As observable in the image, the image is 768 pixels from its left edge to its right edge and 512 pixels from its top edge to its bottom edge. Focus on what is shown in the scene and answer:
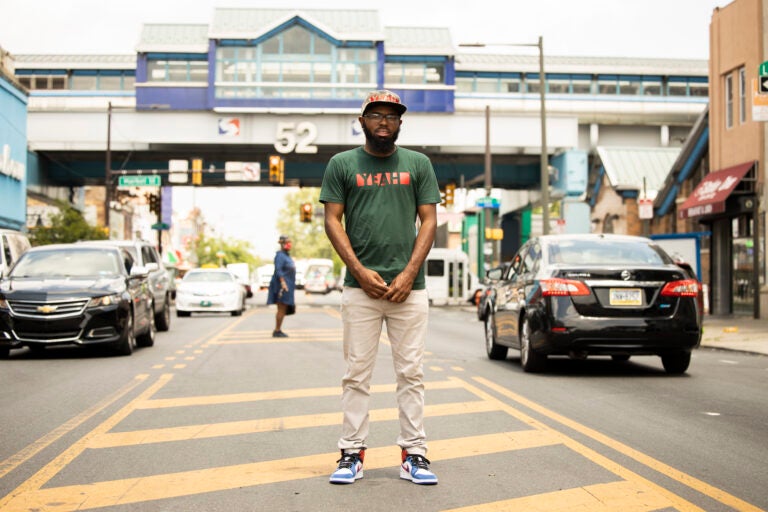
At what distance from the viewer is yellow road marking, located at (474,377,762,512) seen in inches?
209

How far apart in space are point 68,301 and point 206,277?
16364mm

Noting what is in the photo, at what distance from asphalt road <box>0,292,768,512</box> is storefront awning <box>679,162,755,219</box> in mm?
13469

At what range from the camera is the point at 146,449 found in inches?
273

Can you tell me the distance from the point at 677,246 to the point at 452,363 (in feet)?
38.6

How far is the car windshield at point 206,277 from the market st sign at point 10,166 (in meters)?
8.26

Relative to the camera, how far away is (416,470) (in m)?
5.67

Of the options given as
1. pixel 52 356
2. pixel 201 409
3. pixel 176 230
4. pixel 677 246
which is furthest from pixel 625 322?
pixel 176 230

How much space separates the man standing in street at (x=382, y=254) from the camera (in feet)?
18.7

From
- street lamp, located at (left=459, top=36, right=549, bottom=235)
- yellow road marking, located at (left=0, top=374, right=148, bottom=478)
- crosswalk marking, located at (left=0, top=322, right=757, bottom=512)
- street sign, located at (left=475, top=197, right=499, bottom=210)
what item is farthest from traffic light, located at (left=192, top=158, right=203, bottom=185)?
crosswalk marking, located at (left=0, top=322, right=757, bottom=512)

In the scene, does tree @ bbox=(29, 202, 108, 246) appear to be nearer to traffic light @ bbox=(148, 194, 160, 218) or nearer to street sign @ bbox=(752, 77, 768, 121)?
traffic light @ bbox=(148, 194, 160, 218)

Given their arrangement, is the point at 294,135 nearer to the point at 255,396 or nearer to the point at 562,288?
the point at 562,288

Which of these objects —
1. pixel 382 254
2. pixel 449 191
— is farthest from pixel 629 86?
pixel 382 254

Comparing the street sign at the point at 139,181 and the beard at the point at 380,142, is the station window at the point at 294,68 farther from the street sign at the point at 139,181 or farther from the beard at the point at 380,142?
the beard at the point at 380,142

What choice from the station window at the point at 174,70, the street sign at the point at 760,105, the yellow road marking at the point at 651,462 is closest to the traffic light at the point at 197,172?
the station window at the point at 174,70
